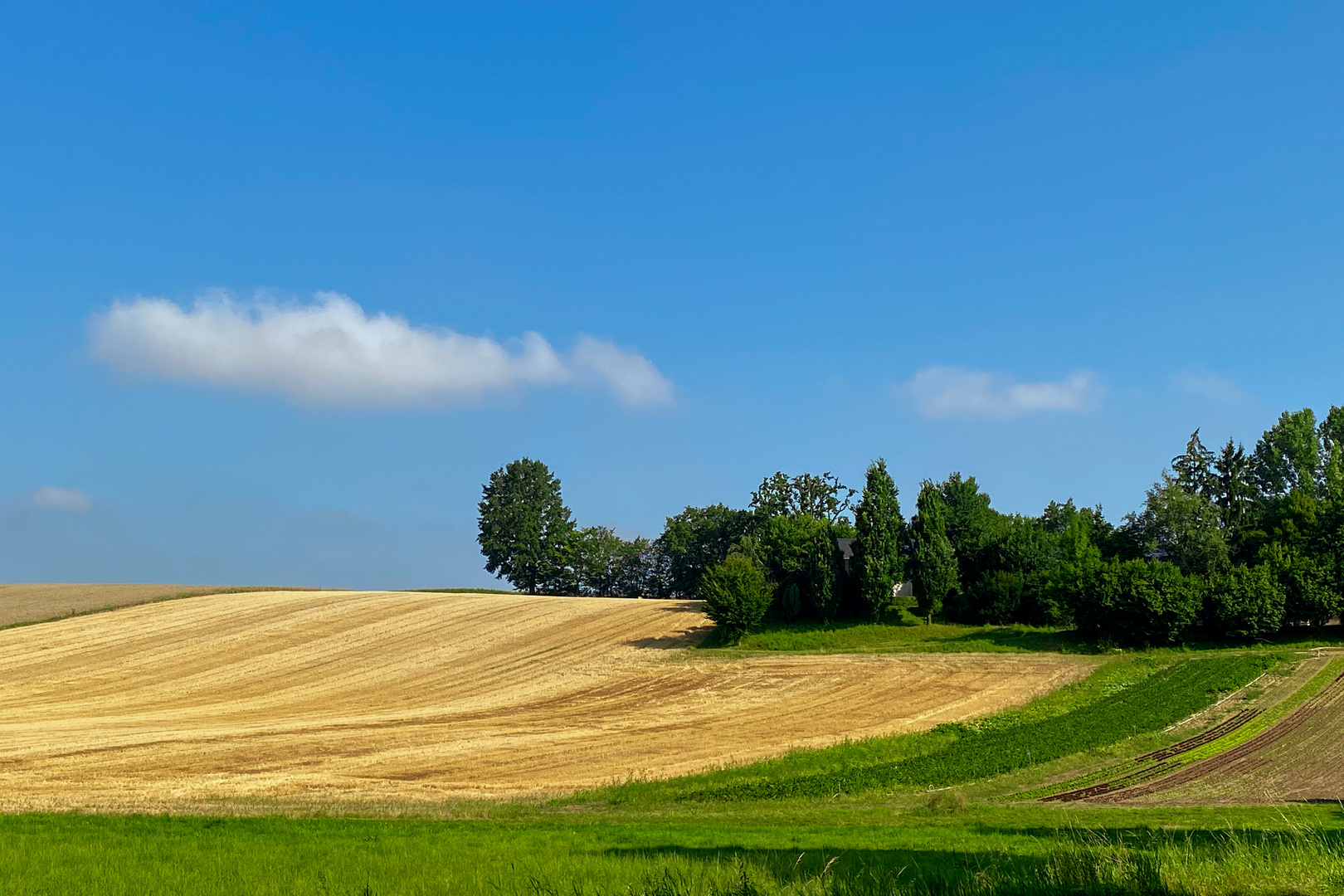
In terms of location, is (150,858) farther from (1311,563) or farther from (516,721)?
(1311,563)

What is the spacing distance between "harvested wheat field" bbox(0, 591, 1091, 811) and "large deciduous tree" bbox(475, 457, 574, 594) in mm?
32899

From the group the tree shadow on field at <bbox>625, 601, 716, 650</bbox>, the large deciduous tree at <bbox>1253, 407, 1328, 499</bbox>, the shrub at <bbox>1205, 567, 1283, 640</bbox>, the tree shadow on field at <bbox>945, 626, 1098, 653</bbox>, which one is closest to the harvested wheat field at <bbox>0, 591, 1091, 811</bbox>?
the tree shadow on field at <bbox>625, 601, 716, 650</bbox>

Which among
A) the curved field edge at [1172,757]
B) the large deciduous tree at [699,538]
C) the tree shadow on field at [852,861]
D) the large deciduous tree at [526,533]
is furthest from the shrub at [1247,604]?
the large deciduous tree at [526,533]

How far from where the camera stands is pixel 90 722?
40.5 m

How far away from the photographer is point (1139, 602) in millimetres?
53812

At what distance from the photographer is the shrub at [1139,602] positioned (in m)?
53.2

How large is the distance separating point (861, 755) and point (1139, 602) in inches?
1091

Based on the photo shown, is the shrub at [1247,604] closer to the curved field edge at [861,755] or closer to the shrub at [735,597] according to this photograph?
the curved field edge at [861,755]

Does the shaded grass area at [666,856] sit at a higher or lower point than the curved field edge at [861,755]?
higher

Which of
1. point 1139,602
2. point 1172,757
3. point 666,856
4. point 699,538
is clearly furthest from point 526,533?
point 666,856

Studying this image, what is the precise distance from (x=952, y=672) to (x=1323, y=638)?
21.2 m

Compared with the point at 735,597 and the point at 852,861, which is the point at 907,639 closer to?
the point at 735,597

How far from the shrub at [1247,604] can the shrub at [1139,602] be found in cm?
112

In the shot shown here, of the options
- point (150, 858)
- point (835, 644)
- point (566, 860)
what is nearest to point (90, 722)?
point (150, 858)
